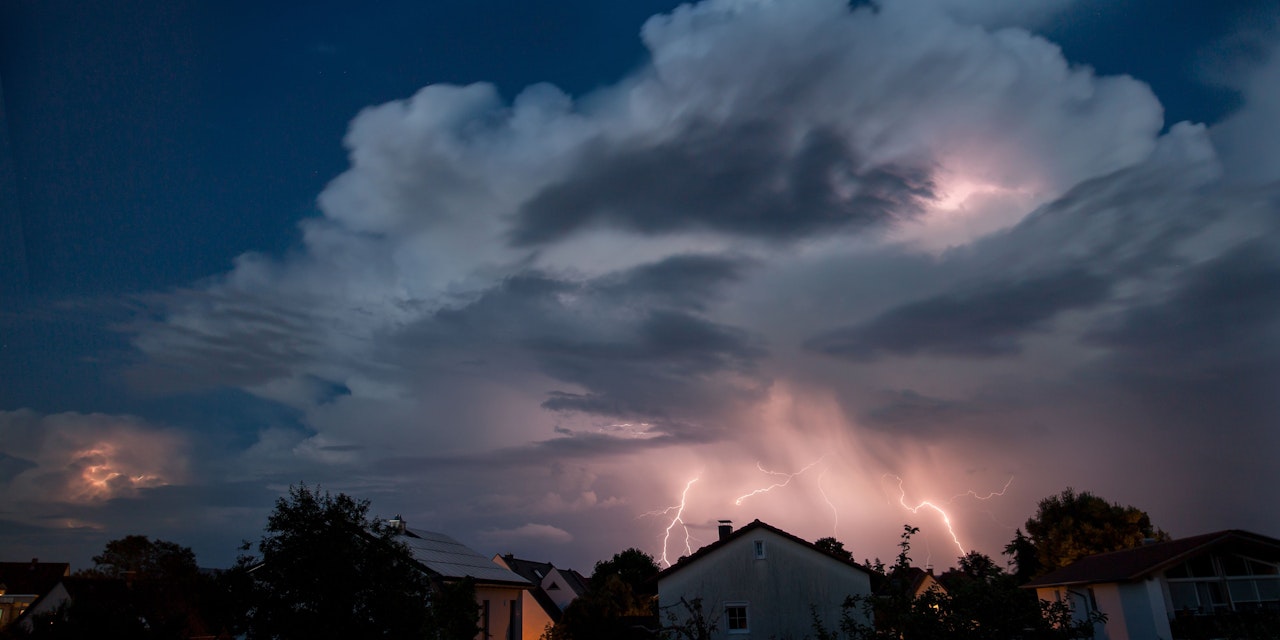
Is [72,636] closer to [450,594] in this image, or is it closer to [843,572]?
[450,594]

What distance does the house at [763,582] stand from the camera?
1377 inches

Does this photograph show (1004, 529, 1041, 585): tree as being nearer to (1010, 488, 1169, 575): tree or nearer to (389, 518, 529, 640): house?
(1010, 488, 1169, 575): tree

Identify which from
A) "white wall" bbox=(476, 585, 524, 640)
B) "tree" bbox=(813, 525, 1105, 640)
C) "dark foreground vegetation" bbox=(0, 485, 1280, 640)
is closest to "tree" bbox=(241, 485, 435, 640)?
"dark foreground vegetation" bbox=(0, 485, 1280, 640)

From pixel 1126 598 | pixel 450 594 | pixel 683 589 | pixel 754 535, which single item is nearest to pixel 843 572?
pixel 754 535

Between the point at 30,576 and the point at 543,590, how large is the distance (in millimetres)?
47595

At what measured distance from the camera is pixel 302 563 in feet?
48.6

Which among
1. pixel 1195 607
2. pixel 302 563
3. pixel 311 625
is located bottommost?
pixel 1195 607

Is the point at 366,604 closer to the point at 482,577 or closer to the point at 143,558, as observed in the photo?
the point at 482,577

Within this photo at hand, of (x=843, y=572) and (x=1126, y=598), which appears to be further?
(x=843, y=572)

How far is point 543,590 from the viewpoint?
63.7 m

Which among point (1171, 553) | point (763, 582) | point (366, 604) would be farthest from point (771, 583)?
point (366, 604)

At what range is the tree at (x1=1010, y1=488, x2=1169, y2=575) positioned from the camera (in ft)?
197

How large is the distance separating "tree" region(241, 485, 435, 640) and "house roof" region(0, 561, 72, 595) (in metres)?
66.8

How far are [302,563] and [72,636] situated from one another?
14.8 feet
